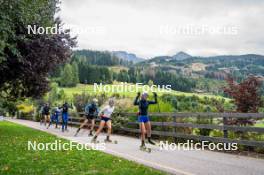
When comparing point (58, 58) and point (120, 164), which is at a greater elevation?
point (58, 58)

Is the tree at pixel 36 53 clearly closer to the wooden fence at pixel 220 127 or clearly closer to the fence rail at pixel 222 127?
the wooden fence at pixel 220 127

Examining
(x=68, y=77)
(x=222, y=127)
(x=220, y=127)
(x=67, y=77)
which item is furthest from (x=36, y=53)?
(x=67, y=77)

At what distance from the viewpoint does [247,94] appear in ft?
51.8

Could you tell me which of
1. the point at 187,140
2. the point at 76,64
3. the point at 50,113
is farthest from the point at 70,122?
the point at 76,64

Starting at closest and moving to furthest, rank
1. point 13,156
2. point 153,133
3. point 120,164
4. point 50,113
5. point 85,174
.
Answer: point 85,174, point 120,164, point 13,156, point 153,133, point 50,113

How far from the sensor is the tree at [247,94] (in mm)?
15789

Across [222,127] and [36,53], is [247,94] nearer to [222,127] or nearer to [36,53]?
[222,127]

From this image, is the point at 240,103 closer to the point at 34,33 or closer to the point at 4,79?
the point at 34,33

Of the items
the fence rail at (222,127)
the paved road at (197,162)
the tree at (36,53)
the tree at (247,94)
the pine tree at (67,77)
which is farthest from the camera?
the pine tree at (67,77)

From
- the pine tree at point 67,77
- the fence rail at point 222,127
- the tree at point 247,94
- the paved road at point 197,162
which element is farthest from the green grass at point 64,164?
the pine tree at point 67,77

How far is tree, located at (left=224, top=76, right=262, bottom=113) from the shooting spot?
51.8ft

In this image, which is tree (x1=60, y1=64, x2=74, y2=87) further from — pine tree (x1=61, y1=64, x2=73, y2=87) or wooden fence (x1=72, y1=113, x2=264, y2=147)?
wooden fence (x1=72, y1=113, x2=264, y2=147)

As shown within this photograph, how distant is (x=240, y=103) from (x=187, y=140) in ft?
8.53

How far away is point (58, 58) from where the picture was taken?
929 inches
